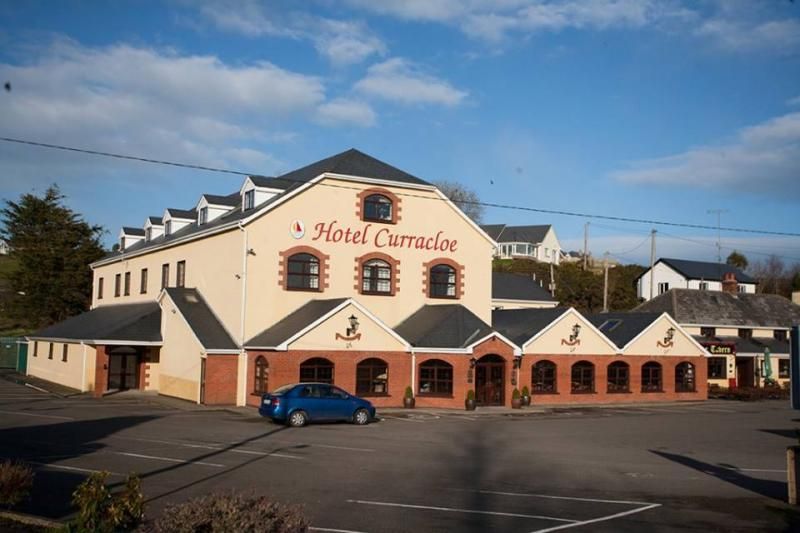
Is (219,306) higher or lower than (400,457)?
higher

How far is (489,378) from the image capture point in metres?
39.5

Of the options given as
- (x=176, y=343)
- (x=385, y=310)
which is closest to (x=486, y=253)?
(x=385, y=310)

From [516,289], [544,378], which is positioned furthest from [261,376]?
[516,289]

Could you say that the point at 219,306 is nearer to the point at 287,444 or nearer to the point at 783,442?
the point at 287,444

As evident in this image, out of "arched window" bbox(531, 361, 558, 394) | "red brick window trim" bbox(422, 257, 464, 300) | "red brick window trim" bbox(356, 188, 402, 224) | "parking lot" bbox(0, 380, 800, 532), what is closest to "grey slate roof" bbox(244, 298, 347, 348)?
"parking lot" bbox(0, 380, 800, 532)

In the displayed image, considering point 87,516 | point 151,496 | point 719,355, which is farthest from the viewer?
point 719,355

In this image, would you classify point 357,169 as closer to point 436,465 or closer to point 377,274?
point 377,274

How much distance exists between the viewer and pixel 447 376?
A: 3788 centimetres

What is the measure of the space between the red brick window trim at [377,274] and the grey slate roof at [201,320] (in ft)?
22.8

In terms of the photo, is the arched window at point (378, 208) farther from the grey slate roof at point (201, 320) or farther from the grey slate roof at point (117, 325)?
the grey slate roof at point (117, 325)

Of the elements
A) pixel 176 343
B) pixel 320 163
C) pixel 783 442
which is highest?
pixel 320 163

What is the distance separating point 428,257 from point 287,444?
68.0 feet

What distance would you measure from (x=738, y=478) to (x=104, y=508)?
14.8 meters

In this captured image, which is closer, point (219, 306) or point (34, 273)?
point (219, 306)
